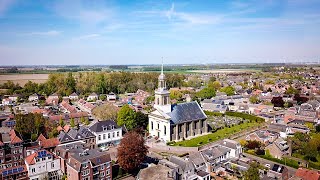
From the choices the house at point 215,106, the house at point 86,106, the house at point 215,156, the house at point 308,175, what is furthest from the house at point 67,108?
the house at point 308,175

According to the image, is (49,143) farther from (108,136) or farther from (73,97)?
(73,97)

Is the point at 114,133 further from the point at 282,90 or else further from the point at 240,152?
the point at 282,90

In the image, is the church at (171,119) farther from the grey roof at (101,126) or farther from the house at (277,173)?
the house at (277,173)

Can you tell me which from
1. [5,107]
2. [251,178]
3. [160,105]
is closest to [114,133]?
[160,105]

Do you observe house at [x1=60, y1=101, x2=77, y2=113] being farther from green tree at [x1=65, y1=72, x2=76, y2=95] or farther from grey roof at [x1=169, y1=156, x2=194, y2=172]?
grey roof at [x1=169, y1=156, x2=194, y2=172]

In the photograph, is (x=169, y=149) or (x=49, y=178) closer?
(x=49, y=178)

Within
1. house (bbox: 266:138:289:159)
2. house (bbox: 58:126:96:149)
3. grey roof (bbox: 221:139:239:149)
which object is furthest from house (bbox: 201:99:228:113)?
house (bbox: 58:126:96:149)
